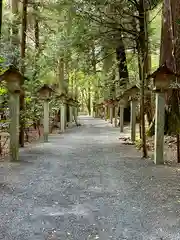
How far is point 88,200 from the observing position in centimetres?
529

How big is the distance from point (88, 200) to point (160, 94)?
362 centimetres

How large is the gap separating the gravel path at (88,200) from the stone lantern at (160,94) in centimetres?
35

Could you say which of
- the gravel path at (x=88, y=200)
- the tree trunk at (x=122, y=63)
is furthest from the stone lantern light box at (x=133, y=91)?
the gravel path at (x=88, y=200)

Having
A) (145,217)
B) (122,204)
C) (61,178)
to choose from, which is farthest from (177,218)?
(61,178)

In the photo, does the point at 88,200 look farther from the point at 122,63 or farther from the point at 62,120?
the point at 122,63

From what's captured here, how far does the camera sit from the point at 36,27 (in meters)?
19.8

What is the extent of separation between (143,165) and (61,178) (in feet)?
6.85

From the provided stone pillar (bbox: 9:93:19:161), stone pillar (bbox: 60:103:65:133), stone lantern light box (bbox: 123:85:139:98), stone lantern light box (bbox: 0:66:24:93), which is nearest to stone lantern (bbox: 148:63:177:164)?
stone lantern light box (bbox: 0:66:24:93)

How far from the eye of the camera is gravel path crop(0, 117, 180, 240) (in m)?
4.07

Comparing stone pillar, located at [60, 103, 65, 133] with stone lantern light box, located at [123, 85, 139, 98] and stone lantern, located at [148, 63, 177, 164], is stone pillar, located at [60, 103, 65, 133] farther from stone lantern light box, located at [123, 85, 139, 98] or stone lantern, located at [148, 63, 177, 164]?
stone lantern, located at [148, 63, 177, 164]

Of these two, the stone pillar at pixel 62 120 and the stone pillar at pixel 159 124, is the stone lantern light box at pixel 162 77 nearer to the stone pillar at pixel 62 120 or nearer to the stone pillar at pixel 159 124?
the stone pillar at pixel 159 124

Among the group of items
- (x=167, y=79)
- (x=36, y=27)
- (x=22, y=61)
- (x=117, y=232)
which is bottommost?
(x=117, y=232)

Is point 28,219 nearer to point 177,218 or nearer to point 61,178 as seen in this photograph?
point 177,218

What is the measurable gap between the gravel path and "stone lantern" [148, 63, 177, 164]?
35cm
